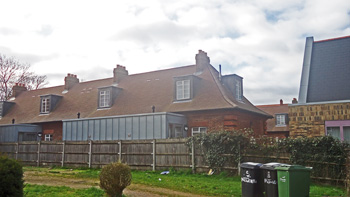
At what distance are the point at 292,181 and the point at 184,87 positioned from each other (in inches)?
584

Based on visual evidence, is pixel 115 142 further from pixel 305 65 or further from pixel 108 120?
pixel 305 65

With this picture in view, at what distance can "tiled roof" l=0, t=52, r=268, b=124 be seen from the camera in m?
22.2

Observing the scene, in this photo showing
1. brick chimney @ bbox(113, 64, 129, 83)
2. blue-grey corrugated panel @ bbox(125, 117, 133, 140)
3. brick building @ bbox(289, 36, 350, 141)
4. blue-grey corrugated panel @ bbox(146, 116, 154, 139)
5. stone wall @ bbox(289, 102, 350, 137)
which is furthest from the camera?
brick chimney @ bbox(113, 64, 129, 83)

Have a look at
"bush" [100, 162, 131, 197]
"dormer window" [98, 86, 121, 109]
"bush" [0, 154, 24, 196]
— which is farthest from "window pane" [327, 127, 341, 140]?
"dormer window" [98, 86, 121, 109]

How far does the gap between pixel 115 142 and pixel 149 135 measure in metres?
2.36

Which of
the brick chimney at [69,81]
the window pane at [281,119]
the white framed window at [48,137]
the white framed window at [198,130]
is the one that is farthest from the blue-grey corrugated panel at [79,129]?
the window pane at [281,119]

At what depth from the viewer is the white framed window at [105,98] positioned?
2683cm

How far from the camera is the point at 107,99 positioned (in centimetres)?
2700

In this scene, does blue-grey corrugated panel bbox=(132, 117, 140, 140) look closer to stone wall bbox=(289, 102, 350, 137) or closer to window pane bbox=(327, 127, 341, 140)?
stone wall bbox=(289, 102, 350, 137)

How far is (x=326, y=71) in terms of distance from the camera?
17453 mm

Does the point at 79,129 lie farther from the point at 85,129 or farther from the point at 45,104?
the point at 45,104

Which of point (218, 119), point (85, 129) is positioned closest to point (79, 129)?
point (85, 129)

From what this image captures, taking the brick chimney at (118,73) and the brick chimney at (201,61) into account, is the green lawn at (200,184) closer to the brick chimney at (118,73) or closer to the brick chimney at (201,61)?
the brick chimney at (201,61)

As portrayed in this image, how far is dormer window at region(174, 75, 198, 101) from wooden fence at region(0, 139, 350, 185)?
6.62m
